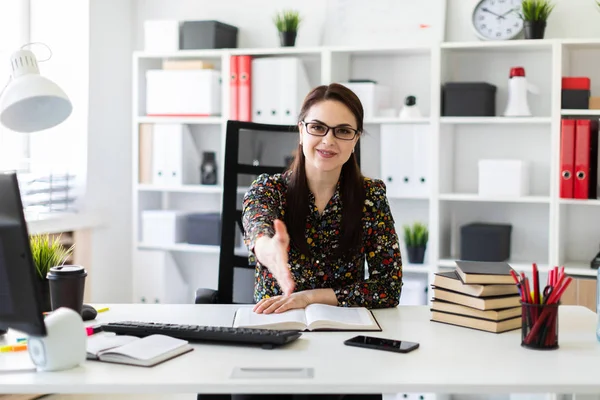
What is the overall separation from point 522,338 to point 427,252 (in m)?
2.04

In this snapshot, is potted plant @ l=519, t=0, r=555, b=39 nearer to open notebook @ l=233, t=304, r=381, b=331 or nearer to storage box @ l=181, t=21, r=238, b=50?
storage box @ l=181, t=21, r=238, b=50

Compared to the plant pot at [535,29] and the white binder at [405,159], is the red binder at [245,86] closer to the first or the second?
the white binder at [405,159]

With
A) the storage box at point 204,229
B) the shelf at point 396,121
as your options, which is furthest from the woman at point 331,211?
the storage box at point 204,229

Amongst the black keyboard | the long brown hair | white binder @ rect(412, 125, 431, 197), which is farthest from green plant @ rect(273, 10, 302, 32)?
the black keyboard

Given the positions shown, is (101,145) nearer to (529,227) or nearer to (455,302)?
(529,227)

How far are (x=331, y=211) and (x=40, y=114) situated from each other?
0.92 metres

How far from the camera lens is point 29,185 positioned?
371 centimetres

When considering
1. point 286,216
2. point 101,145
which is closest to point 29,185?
point 101,145

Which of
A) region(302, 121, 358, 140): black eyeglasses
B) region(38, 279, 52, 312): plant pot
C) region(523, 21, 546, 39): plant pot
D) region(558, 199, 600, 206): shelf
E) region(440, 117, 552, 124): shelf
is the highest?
region(523, 21, 546, 39): plant pot

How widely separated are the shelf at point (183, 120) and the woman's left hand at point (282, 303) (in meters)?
2.01

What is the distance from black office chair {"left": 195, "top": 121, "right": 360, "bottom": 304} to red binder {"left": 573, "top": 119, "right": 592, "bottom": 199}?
134 cm

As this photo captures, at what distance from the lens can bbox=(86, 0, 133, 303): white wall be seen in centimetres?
398

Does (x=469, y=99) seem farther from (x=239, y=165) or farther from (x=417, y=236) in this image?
(x=239, y=165)

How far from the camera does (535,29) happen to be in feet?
11.3
